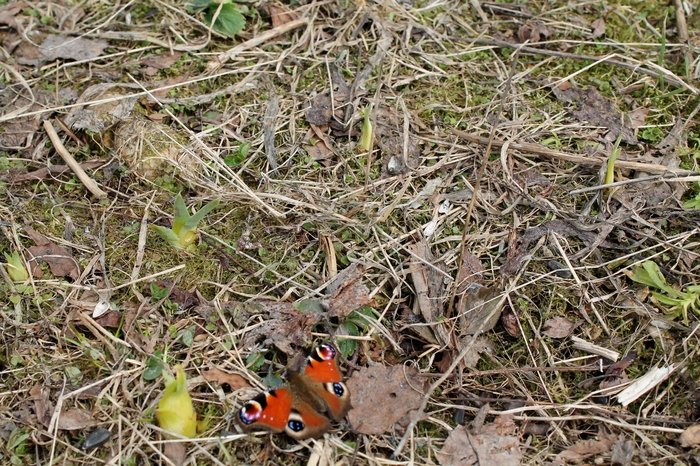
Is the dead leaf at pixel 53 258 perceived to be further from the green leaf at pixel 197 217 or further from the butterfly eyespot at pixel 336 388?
the butterfly eyespot at pixel 336 388

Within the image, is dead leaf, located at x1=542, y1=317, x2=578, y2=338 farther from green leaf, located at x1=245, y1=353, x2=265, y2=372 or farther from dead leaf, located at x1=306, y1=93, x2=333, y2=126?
dead leaf, located at x1=306, y1=93, x2=333, y2=126

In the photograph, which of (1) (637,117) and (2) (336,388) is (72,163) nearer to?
(2) (336,388)

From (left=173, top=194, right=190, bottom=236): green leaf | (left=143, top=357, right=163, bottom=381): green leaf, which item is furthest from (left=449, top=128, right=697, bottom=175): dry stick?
(left=143, top=357, right=163, bottom=381): green leaf

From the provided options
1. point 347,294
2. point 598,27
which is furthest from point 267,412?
point 598,27

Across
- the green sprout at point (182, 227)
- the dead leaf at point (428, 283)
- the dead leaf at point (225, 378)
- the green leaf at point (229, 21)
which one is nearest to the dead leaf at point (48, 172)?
the green sprout at point (182, 227)

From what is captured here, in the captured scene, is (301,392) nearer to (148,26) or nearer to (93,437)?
(93,437)

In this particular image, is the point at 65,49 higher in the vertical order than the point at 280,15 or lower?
lower
